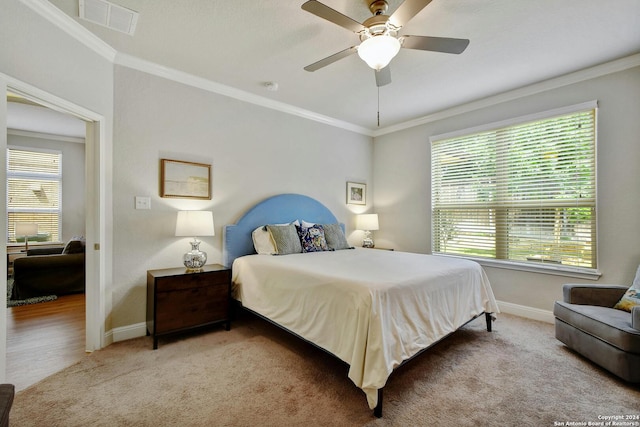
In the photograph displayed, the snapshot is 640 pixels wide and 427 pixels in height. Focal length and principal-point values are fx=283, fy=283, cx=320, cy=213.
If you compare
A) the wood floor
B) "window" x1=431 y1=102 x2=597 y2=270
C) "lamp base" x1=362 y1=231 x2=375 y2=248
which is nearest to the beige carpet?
the wood floor

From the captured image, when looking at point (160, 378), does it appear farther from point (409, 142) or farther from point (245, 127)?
point (409, 142)

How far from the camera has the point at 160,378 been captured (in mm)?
2094

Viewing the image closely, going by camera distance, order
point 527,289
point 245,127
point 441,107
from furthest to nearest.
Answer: point 441,107
point 245,127
point 527,289

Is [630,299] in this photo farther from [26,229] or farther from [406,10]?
[26,229]

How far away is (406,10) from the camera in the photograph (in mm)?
1713

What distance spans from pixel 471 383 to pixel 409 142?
3.55m

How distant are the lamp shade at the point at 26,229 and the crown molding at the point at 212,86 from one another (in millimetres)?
4366

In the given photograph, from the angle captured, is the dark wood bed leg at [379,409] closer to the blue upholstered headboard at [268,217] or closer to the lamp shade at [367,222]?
the blue upholstered headboard at [268,217]

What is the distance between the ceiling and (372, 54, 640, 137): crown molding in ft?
0.33

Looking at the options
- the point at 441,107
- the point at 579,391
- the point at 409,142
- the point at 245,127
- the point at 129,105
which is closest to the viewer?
the point at 579,391

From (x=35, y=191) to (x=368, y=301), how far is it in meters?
7.10

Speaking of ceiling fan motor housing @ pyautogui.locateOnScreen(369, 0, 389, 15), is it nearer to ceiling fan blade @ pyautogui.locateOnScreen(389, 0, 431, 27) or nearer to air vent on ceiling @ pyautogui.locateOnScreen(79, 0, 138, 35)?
ceiling fan blade @ pyautogui.locateOnScreen(389, 0, 431, 27)

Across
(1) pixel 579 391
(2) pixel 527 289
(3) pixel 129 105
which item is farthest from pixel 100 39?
(2) pixel 527 289

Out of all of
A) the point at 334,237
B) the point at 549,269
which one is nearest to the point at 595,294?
the point at 549,269
